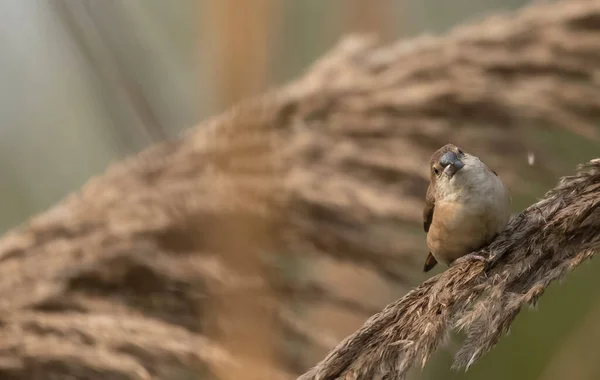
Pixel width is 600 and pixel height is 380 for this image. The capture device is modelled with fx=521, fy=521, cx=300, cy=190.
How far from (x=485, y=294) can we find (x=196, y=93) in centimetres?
81

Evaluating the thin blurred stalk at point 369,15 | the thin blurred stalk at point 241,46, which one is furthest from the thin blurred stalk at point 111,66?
the thin blurred stalk at point 369,15

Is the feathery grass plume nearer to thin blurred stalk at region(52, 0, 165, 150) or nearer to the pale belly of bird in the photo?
the pale belly of bird

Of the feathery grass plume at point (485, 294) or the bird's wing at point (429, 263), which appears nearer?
the feathery grass plume at point (485, 294)

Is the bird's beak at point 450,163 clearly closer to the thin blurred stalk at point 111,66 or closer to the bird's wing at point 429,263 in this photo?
the bird's wing at point 429,263

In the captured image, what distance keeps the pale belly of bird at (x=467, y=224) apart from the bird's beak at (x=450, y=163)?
33 mm

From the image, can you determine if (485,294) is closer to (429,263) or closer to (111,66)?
(429,263)

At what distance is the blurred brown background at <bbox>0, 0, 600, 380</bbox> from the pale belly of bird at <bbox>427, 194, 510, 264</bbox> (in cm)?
19

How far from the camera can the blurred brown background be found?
80 cm

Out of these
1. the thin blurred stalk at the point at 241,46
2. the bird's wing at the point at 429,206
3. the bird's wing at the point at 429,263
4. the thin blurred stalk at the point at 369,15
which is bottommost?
the bird's wing at the point at 429,263

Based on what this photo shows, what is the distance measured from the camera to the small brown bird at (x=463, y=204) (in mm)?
535

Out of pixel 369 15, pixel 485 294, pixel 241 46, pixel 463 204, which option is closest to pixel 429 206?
pixel 463 204

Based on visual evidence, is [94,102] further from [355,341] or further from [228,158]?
[355,341]

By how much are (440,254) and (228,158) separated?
1.01 ft

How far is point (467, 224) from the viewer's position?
21.4 inches
